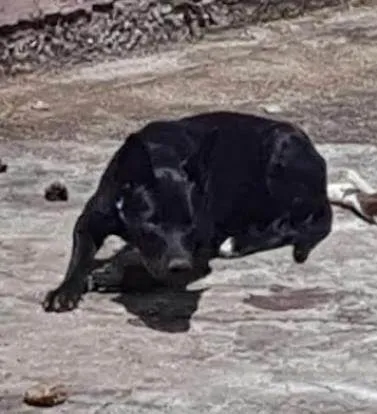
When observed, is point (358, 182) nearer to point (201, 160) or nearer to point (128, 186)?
point (201, 160)

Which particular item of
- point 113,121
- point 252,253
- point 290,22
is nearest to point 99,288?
point 252,253

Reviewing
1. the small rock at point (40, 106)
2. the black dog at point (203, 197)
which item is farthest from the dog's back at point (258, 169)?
the small rock at point (40, 106)

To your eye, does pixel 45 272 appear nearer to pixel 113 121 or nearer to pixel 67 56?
pixel 113 121

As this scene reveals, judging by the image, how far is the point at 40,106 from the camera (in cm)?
877

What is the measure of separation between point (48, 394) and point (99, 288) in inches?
40.5

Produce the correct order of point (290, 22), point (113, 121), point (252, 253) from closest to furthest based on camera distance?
1. point (252, 253)
2. point (113, 121)
3. point (290, 22)

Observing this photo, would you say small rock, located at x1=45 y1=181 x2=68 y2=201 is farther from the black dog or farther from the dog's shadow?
the black dog

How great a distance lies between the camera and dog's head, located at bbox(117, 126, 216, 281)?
5.57 meters

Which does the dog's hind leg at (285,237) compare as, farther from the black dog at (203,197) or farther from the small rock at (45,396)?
the small rock at (45,396)

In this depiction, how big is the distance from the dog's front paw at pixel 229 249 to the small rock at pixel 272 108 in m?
2.32

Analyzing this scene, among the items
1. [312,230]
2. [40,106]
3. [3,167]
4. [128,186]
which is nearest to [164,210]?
[128,186]

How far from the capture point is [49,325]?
567 centimetres

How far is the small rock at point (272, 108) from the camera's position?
339 inches

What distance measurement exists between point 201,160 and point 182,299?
463 millimetres
